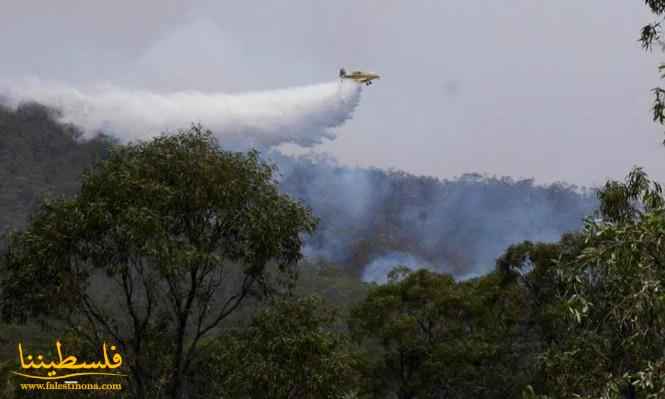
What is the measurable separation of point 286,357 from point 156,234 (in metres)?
5.38

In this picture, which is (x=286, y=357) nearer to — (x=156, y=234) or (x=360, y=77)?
(x=156, y=234)

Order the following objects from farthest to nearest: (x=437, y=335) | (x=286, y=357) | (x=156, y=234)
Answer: (x=437, y=335), (x=286, y=357), (x=156, y=234)

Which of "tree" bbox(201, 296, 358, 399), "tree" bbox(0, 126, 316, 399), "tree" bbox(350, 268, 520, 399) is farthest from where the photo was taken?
"tree" bbox(350, 268, 520, 399)

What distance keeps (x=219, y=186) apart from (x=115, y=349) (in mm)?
6576

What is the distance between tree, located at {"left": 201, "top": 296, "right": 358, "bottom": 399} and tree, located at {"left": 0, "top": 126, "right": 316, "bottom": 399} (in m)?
1.85

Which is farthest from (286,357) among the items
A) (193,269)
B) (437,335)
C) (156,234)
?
(437,335)

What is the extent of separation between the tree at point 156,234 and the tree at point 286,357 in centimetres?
185

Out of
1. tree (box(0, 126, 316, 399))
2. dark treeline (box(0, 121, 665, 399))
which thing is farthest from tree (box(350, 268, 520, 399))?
tree (box(0, 126, 316, 399))

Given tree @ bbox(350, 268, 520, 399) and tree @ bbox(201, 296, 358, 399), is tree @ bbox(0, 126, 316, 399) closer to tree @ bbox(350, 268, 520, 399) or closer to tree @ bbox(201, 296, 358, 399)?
tree @ bbox(201, 296, 358, 399)

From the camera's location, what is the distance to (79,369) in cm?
2152

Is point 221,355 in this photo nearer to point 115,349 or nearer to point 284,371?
point 284,371

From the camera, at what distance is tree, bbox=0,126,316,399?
1836cm

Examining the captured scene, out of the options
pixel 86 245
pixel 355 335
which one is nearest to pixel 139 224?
pixel 86 245

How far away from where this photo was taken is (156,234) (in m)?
18.1
